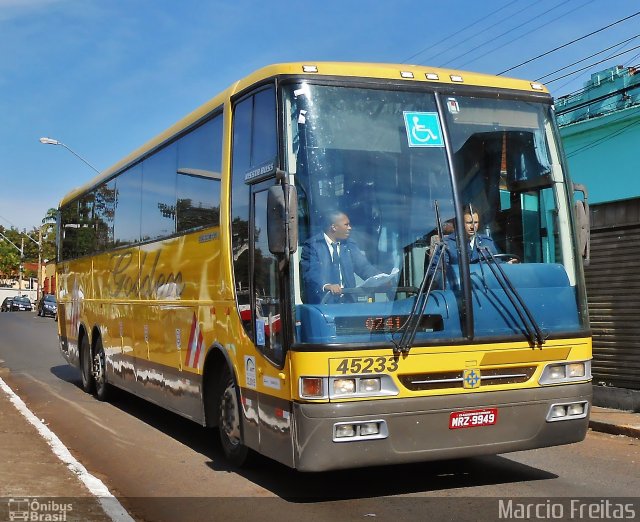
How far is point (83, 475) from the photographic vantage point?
23.6 feet

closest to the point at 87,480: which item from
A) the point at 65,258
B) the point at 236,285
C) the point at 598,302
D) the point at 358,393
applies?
the point at 236,285

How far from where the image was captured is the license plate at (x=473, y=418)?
19.5ft

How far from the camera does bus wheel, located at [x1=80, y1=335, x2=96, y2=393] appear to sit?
43.7 ft

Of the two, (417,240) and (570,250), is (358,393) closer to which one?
(417,240)

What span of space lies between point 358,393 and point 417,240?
129 centimetres

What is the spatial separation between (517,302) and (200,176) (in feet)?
12.1

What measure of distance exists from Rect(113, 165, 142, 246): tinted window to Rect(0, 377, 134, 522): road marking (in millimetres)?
2704

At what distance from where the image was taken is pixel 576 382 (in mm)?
6410

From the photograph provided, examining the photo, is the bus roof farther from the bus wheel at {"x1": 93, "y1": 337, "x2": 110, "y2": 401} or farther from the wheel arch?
the bus wheel at {"x1": 93, "y1": 337, "x2": 110, "y2": 401}

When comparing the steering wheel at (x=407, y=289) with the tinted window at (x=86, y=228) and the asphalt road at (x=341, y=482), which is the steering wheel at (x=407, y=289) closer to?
the asphalt road at (x=341, y=482)

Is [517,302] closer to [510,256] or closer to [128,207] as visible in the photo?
[510,256]

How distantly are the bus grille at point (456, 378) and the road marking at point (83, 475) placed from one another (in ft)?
7.71

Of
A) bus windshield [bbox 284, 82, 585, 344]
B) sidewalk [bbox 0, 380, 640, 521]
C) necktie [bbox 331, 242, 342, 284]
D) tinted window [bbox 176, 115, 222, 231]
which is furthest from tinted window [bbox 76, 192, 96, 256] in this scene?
necktie [bbox 331, 242, 342, 284]

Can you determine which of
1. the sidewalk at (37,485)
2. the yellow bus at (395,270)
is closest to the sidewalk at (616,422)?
the yellow bus at (395,270)
